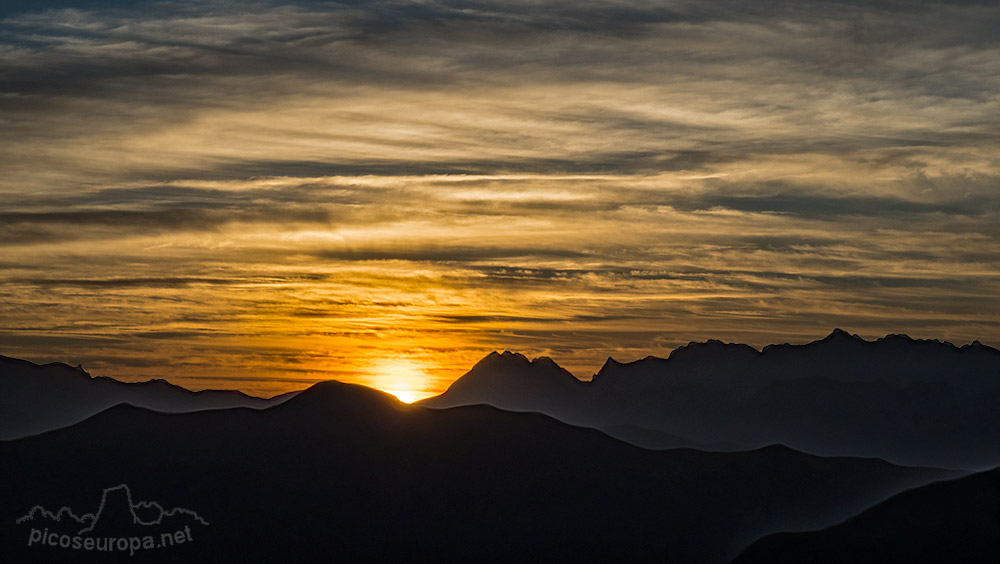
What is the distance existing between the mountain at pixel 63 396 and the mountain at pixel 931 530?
7230 cm

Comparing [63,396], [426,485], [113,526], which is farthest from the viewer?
[63,396]

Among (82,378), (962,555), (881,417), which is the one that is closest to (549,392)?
(881,417)

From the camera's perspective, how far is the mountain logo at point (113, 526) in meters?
78.8

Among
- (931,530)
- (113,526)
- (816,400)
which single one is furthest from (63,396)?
(816,400)

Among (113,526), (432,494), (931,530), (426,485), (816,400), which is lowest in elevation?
(113,526)

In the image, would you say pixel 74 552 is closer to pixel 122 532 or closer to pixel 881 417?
pixel 122 532

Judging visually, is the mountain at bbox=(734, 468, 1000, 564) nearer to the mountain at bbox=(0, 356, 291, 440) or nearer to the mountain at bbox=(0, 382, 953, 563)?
the mountain at bbox=(0, 382, 953, 563)

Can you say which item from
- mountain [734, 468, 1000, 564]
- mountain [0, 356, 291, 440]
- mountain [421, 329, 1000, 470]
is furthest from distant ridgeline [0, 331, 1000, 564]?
mountain [421, 329, 1000, 470]

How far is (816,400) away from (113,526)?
A: 123205 mm

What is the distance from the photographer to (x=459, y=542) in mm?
93000

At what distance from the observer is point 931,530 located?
79438 millimetres

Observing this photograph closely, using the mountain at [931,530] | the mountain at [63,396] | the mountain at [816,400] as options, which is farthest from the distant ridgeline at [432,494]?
the mountain at [816,400]

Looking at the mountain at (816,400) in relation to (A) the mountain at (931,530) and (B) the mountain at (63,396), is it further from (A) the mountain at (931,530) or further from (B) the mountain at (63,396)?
(A) the mountain at (931,530)

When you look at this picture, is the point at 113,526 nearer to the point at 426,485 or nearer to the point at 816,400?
the point at 426,485
